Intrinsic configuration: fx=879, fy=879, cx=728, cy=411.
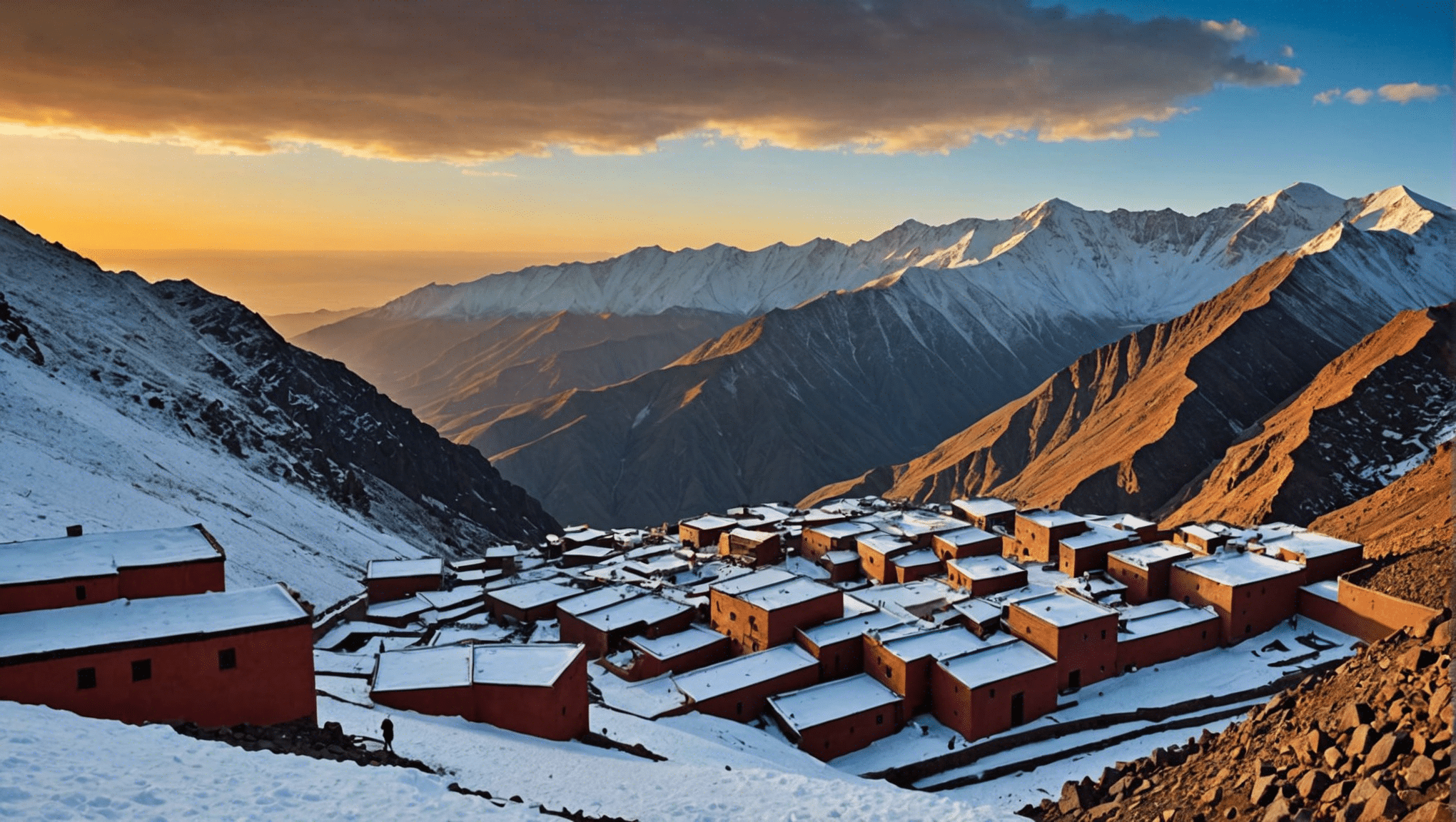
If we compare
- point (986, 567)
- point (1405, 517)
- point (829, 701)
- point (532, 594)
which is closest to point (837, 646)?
point (829, 701)

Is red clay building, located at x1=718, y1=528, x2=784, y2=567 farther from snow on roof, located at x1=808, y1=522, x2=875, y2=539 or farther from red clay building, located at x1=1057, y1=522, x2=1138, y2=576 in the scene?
red clay building, located at x1=1057, y1=522, x2=1138, y2=576

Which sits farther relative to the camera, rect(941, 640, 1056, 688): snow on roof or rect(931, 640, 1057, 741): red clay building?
rect(941, 640, 1056, 688): snow on roof

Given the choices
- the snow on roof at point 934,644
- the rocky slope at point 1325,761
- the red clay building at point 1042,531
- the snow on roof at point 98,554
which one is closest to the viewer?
the rocky slope at point 1325,761

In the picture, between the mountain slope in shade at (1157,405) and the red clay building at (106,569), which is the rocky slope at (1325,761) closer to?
the red clay building at (106,569)

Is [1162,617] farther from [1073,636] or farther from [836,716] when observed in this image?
[836,716]

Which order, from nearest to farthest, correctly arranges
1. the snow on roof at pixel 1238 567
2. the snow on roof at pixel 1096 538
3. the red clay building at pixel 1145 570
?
the snow on roof at pixel 1238 567
the red clay building at pixel 1145 570
the snow on roof at pixel 1096 538

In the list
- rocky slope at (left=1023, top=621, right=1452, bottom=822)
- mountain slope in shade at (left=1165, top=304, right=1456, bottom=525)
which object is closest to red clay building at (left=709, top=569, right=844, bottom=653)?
rocky slope at (left=1023, top=621, right=1452, bottom=822)

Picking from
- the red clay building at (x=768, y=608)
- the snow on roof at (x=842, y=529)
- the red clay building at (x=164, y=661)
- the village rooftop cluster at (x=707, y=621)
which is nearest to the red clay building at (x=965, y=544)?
the village rooftop cluster at (x=707, y=621)
